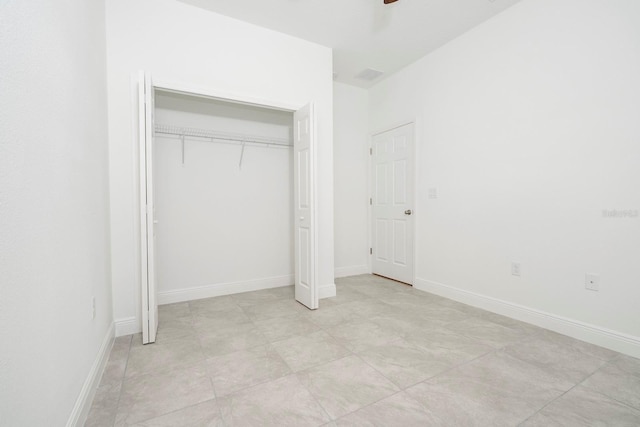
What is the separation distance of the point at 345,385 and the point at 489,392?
826mm

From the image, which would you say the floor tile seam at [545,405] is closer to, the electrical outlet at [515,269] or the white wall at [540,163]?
the white wall at [540,163]

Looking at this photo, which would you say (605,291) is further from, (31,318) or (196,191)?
(196,191)

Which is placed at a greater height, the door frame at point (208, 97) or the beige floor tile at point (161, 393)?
the door frame at point (208, 97)

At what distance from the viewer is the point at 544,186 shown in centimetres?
249

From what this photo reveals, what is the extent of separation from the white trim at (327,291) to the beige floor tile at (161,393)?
1660 mm

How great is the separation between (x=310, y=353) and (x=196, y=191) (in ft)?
7.44

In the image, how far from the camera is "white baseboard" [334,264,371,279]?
431 cm

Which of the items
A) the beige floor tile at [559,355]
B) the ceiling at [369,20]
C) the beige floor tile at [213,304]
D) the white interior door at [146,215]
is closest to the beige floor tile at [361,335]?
the beige floor tile at [559,355]

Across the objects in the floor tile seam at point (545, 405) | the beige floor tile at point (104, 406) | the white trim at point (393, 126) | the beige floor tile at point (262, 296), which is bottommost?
the floor tile seam at point (545, 405)

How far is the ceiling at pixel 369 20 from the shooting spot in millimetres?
A: 2674

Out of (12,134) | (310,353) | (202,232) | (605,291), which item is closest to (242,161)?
(202,232)

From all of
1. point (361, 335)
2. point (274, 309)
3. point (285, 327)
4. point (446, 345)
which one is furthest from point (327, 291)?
point (446, 345)

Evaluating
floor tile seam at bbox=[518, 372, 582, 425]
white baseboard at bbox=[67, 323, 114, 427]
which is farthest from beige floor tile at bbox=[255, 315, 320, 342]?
floor tile seam at bbox=[518, 372, 582, 425]

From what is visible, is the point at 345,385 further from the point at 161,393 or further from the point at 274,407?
the point at 161,393
